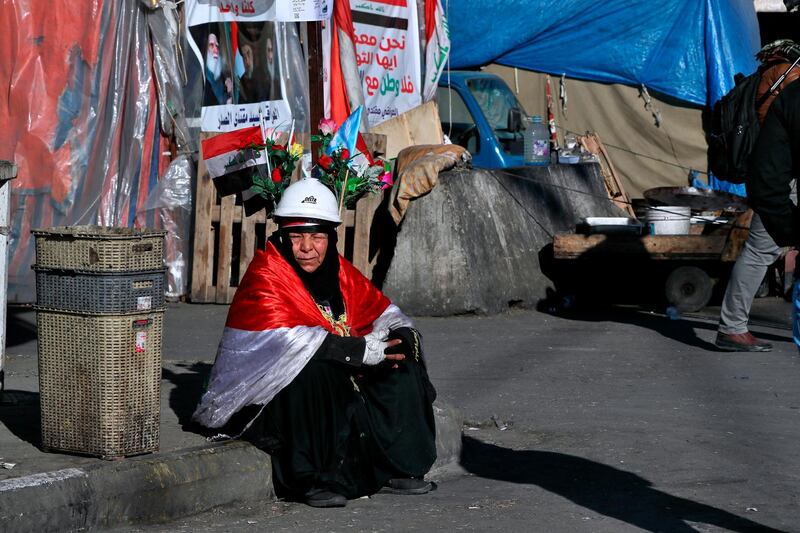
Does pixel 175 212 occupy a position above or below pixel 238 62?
below

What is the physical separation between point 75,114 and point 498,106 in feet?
16.7

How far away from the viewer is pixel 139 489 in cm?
478

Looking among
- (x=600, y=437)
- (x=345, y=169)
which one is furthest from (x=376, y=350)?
(x=345, y=169)

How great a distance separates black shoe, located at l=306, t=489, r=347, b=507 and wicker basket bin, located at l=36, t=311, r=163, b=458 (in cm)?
67

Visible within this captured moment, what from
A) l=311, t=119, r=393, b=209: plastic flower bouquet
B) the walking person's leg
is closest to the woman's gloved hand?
the walking person's leg

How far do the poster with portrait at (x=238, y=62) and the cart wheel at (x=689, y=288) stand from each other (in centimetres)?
386

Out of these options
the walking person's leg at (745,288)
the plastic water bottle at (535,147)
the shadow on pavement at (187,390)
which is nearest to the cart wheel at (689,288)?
the walking person's leg at (745,288)

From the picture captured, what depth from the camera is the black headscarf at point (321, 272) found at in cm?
566

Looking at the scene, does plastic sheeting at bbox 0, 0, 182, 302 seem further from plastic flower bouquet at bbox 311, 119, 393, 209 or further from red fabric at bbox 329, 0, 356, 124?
plastic flower bouquet at bbox 311, 119, 393, 209

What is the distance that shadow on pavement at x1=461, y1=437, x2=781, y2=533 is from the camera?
4973 millimetres

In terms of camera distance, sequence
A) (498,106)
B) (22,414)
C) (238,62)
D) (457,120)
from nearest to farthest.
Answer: (22,414) → (238,62) → (457,120) → (498,106)

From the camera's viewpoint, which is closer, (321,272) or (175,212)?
(321,272)

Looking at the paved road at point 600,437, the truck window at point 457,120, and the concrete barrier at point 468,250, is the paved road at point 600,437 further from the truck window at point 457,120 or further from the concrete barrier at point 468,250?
the truck window at point 457,120

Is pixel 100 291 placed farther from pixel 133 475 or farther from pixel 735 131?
pixel 735 131
